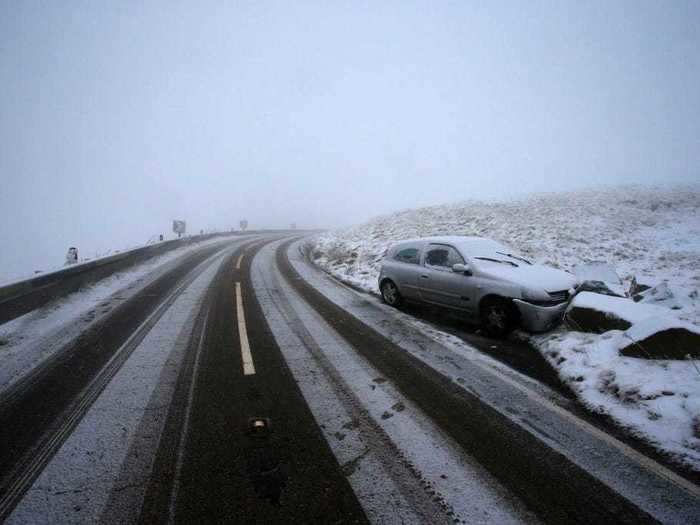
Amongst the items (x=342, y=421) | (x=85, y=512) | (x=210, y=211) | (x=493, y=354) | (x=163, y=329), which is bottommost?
(x=493, y=354)

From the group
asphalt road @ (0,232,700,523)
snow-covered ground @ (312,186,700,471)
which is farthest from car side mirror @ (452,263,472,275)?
asphalt road @ (0,232,700,523)

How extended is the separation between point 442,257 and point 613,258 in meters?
7.80

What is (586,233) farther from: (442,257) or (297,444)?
(297,444)

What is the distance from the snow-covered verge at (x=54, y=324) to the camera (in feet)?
14.8

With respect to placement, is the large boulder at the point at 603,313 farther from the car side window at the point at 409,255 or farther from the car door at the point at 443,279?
the car side window at the point at 409,255

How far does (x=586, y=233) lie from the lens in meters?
13.5

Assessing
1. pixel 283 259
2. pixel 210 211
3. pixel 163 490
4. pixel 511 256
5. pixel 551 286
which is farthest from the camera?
pixel 210 211

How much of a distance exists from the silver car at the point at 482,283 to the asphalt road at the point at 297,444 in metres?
0.91

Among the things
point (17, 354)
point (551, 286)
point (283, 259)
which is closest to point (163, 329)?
point (17, 354)

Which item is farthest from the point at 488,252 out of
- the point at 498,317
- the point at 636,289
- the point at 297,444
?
the point at 297,444

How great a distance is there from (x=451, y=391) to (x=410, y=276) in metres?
3.77

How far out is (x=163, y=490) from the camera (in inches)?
95.0

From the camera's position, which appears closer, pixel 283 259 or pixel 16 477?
pixel 16 477

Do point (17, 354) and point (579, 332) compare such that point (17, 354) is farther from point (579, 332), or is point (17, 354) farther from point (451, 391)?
point (579, 332)
